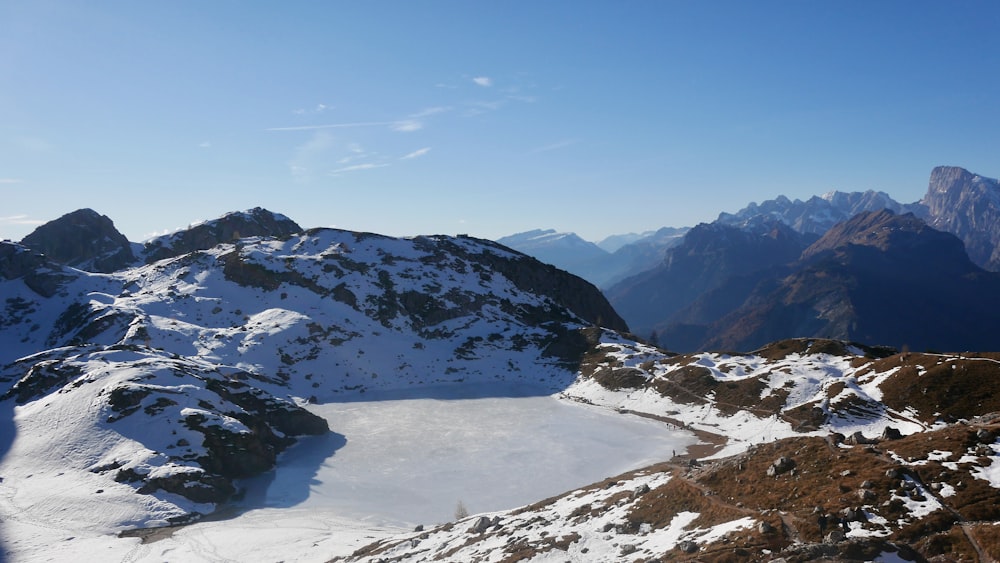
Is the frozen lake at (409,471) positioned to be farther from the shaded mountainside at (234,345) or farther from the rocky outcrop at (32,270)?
the rocky outcrop at (32,270)

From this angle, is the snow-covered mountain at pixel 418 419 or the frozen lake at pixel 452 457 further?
the frozen lake at pixel 452 457

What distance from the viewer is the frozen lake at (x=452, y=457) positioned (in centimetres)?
5603

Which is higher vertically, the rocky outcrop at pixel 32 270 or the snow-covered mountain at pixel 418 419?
the rocky outcrop at pixel 32 270

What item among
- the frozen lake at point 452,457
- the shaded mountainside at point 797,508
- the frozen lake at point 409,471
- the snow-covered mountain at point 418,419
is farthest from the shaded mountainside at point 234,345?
the shaded mountainside at point 797,508

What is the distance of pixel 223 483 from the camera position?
6088 centimetres

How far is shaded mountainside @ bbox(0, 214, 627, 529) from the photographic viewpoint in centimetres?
6359

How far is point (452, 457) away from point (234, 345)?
232 ft

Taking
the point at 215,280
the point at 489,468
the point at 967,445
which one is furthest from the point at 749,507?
the point at 215,280

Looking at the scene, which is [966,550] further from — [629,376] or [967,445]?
[629,376]

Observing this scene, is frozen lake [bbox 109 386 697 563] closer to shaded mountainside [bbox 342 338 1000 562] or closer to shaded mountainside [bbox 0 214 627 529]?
shaded mountainside [bbox 0 214 627 529]

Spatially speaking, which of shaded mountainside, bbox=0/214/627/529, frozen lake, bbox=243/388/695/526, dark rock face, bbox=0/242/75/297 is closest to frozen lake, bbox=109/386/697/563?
frozen lake, bbox=243/388/695/526

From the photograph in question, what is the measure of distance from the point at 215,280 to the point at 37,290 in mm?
46678

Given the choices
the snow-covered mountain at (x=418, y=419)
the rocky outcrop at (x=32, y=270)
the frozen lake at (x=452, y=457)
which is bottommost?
the frozen lake at (x=452, y=457)

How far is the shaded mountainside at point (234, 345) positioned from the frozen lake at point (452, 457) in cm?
694
